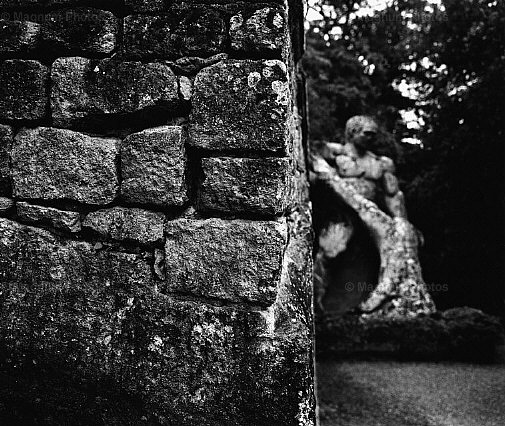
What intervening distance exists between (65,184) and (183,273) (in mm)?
477

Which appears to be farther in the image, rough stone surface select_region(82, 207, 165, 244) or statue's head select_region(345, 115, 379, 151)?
statue's head select_region(345, 115, 379, 151)

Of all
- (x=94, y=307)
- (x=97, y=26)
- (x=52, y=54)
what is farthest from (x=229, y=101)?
(x=94, y=307)

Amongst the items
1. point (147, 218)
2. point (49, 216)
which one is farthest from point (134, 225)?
point (49, 216)

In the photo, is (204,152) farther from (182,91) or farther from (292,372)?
(292,372)

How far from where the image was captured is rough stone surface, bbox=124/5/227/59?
5.27 feet

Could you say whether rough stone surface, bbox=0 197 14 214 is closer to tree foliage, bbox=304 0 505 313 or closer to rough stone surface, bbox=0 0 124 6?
rough stone surface, bbox=0 0 124 6

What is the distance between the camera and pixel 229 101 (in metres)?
1.57

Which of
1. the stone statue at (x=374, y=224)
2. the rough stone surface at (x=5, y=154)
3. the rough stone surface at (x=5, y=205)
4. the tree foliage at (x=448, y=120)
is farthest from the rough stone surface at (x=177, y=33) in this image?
the tree foliage at (x=448, y=120)

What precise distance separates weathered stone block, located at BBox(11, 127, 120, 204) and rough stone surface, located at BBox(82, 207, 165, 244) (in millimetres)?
62

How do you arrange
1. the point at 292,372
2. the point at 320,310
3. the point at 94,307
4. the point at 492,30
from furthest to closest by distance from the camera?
1. the point at 492,30
2. the point at 320,310
3. the point at 94,307
4. the point at 292,372

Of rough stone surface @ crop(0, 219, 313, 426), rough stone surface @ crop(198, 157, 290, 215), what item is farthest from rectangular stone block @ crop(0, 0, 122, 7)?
rough stone surface @ crop(0, 219, 313, 426)

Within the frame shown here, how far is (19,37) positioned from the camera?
66.3 inches

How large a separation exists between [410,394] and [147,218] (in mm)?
3586

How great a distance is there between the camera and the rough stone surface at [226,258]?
153 centimetres
